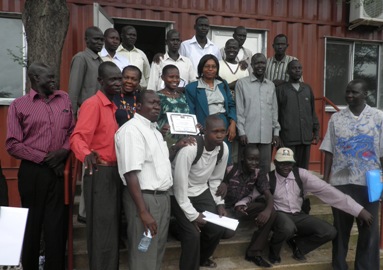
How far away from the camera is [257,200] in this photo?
4258 mm

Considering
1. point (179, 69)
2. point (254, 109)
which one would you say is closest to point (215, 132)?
point (254, 109)

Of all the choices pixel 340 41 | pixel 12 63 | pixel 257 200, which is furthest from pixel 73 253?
pixel 340 41

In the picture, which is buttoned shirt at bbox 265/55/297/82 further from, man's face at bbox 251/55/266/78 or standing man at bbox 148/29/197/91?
standing man at bbox 148/29/197/91

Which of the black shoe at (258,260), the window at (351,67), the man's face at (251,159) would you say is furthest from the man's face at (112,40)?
the window at (351,67)

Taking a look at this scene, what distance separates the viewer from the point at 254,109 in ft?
15.2

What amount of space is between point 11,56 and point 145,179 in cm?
447

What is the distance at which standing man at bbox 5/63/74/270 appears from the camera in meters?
3.17

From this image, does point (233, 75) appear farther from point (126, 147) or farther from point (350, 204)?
point (126, 147)

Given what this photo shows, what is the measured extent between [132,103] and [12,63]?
3668mm

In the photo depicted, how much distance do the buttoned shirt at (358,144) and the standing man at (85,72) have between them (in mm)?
2655

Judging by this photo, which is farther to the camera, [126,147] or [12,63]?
[12,63]

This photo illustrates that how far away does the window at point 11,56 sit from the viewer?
610 centimetres

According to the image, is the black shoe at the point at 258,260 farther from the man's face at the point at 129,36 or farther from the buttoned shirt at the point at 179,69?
the man's face at the point at 129,36

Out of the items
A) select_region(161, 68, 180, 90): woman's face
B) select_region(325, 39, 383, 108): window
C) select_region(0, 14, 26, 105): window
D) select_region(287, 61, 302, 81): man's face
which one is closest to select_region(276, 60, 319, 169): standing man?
select_region(287, 61, 302, 81): man's face
